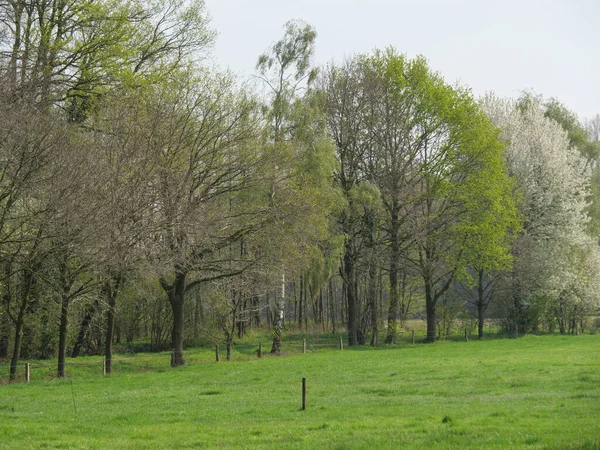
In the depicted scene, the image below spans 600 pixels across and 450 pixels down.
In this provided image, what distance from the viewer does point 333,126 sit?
38781 mm

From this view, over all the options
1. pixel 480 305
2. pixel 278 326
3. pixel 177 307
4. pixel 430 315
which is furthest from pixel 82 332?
pixel 480 305

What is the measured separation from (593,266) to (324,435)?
4077cm

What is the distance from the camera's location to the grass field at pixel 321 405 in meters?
12.2

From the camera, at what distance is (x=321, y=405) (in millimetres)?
16422

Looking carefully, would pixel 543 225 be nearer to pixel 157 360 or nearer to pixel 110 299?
pixel 157 360

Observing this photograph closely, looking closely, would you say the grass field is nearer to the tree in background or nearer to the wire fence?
the wire fence

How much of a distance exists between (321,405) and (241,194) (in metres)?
13.9

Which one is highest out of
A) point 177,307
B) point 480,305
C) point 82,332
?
point 480,305

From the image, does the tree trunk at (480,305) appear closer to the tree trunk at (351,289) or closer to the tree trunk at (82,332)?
the tree trunk at (351,289)

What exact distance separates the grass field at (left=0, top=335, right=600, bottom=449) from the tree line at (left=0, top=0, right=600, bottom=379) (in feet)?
12.5

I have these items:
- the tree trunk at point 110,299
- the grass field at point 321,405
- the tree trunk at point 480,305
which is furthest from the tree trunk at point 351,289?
the tree trunk at point 110,299

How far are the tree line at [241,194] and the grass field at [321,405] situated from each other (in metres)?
3.81

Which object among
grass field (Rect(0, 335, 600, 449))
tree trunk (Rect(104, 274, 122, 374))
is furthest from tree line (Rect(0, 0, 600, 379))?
grass field (Rect(0, 335, 600, 449))

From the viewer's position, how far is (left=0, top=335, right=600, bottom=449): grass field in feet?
40.1
